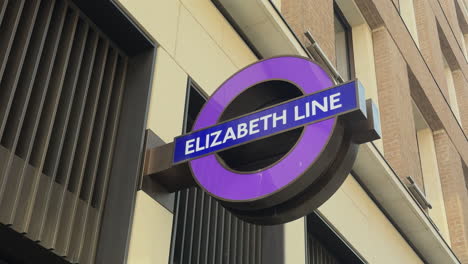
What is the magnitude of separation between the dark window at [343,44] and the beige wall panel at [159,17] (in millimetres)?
6665

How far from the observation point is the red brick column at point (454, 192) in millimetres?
14438

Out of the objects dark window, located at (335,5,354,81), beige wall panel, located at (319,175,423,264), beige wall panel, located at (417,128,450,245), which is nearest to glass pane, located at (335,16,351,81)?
dark window, located at (335,5,354,81)

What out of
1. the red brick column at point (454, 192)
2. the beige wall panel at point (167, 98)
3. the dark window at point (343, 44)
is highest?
the dark window at point (343, 44)

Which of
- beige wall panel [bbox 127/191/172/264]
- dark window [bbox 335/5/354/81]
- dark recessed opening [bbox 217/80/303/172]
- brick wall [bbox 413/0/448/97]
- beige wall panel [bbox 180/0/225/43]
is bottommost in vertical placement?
beige wall panel [bbox 127/191/172/264]

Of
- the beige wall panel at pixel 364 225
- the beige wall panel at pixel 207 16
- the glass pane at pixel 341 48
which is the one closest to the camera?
the beige wall panel at pixel 207 16

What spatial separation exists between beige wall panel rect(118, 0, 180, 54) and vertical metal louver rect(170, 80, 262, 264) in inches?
19.4

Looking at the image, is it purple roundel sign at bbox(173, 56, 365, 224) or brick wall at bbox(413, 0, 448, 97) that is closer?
purple roundel sign at bbox(173, 56, 365, 224)

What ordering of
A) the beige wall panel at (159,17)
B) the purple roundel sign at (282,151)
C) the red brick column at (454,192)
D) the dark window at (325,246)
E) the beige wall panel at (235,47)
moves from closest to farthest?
the purple roundel sign at (282,151) → the beige wall panel at (159,17) → the beige wall panel at (235,47) → the dark window at (325,246) → the red brick column at (454,192)

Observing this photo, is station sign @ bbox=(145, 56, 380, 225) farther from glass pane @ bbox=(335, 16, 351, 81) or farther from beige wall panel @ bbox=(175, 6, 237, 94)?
glass pane @ bbox=(335, 16, 351, 81)

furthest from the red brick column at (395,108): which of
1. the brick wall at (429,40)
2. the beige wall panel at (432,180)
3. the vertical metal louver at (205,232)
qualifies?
the vertical metal louver at (205,232)

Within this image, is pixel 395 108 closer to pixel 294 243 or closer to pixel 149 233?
pixel 294 243

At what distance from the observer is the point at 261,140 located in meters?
4.65

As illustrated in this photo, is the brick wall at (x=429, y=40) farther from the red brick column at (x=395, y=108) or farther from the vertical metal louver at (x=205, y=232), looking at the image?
the vertical metal louver at (x=205, y=232)

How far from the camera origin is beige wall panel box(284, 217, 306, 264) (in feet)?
24.6
